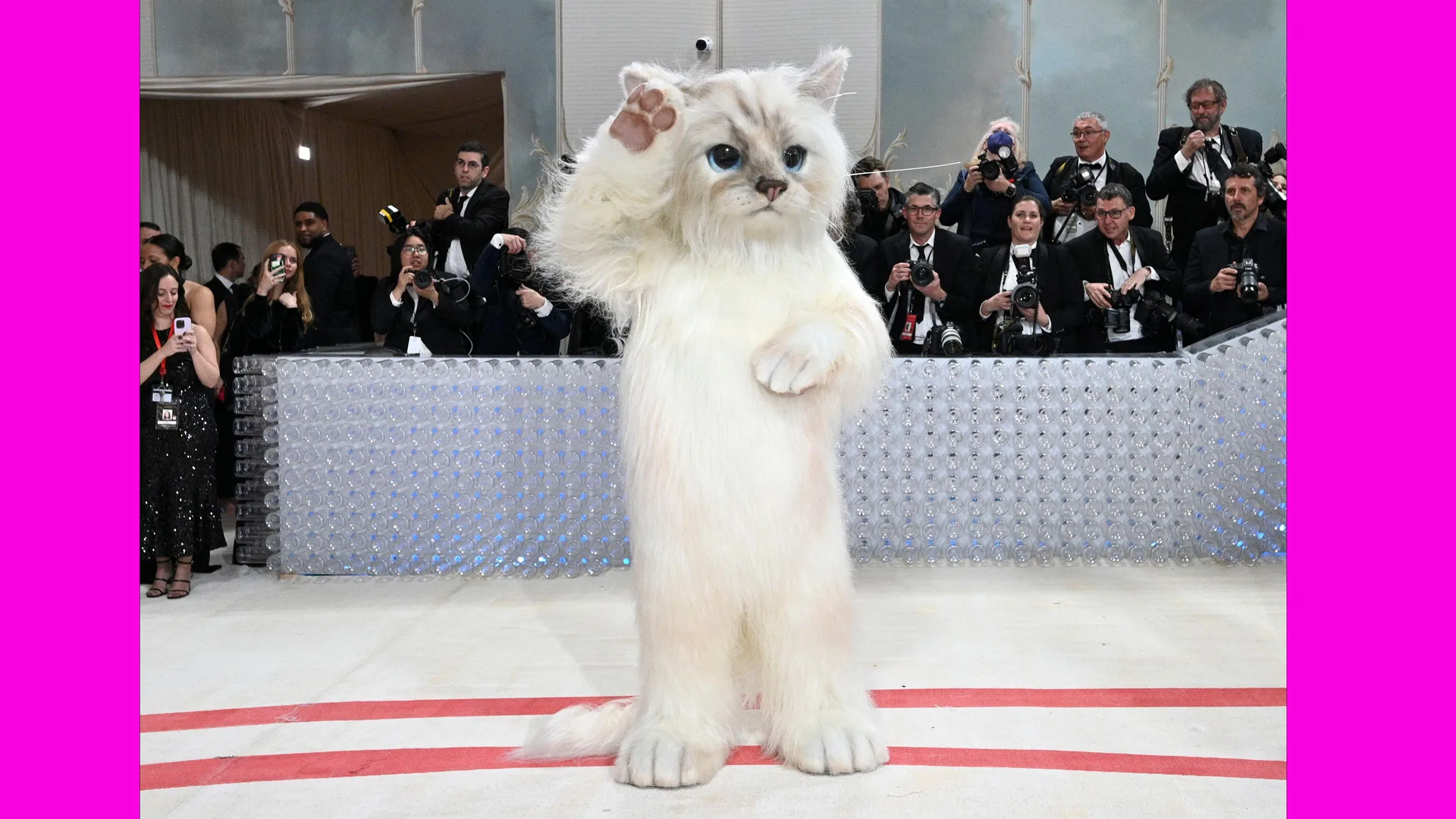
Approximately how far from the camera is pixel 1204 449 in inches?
168

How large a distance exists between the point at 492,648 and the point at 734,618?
53.7 inches

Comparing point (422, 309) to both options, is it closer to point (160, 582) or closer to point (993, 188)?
point (160, 582)

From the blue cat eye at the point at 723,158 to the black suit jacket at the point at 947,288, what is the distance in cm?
242

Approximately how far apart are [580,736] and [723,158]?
128 cm

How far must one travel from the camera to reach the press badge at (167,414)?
13.7ft

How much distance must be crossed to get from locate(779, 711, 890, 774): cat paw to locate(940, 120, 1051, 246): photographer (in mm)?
2914

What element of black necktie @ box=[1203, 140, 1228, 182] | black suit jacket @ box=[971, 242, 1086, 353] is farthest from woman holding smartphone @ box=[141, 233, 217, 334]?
black necktie @ box=[1203, 140, 1228, 182]

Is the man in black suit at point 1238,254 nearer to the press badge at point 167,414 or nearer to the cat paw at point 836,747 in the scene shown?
the cat paw at point 836,747

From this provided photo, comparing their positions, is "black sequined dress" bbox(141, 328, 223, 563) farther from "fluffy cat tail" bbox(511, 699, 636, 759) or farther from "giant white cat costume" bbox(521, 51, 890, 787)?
"giant white cat costume" bbox(521, 51, 890, 787)

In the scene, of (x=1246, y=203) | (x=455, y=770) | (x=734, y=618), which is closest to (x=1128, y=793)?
(x=734, y=618)

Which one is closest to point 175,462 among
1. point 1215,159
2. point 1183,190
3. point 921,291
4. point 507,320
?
point 507,320

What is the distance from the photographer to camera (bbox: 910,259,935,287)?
170 inches

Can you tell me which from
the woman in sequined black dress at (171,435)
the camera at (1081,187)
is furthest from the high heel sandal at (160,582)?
the camera at (1081,187)

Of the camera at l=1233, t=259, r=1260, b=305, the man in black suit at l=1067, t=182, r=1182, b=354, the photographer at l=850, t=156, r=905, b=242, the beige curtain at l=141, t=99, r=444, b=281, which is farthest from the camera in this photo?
the beige curtain at l=141, t=99, r=444, b=281
